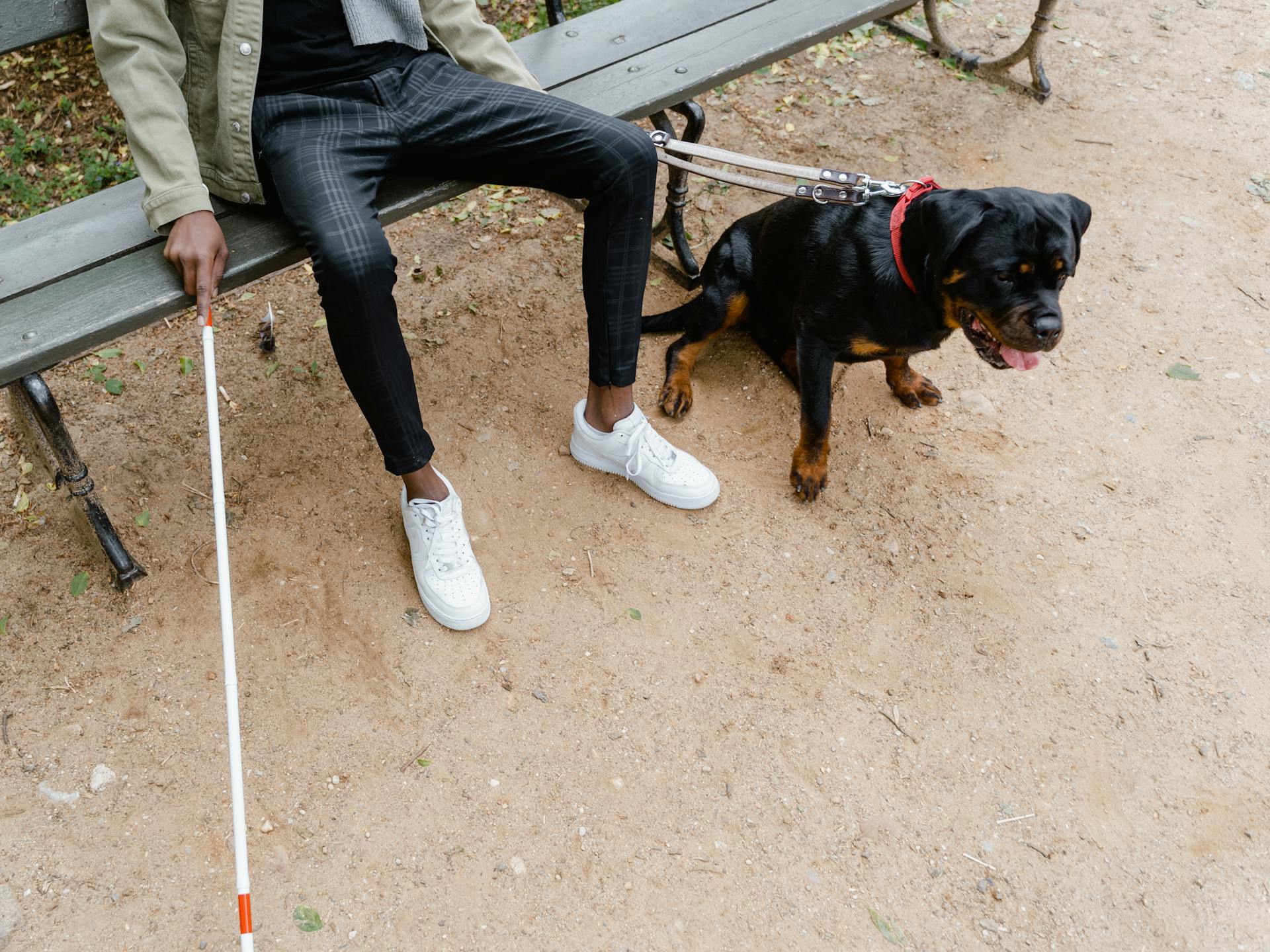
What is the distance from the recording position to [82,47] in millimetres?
5168

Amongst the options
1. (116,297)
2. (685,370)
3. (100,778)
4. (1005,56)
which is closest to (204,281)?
(116,297)

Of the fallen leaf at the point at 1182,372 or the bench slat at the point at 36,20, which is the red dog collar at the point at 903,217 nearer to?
the fallen leaf at the point at 1182,372

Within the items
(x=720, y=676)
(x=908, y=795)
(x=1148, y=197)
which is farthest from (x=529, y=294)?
(x=1148, y=197)

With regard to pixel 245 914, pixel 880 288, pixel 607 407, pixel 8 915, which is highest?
pixel 880 288

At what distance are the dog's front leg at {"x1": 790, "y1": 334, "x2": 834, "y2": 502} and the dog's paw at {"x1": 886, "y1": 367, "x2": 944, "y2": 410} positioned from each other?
0.51 metres

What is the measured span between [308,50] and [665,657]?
2.07 m

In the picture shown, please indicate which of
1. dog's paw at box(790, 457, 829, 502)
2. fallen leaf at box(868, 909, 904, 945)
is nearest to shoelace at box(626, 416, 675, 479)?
dog's paw at box(790, 457, 829, 502)

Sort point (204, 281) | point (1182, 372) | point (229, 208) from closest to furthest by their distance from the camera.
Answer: point (204, 281) < point (229, 208) < point (1182, 372)

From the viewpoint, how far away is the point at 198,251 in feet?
7.82

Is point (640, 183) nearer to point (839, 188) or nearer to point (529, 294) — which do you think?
point (839, 188)

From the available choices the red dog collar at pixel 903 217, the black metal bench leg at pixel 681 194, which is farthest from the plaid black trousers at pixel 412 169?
the black metal bench leg at pixel 681 194

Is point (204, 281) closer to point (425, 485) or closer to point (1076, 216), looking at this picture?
point (425, 485)

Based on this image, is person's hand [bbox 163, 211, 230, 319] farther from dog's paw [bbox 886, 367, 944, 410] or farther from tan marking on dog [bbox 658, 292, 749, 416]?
dog's paw [bbox 886, 367, 944, 410]

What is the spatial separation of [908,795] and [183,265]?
95.6 inches
